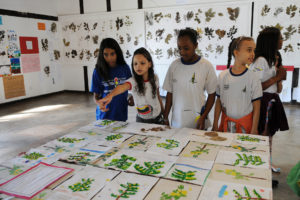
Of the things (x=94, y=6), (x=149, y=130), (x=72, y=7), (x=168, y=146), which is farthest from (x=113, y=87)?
(x=72, y=7)

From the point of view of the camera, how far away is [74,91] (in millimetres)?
7031

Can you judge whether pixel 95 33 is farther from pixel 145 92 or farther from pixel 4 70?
pixel 145 92

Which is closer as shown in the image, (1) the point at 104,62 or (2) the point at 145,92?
(2) the point at 145,92

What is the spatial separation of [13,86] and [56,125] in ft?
7.76

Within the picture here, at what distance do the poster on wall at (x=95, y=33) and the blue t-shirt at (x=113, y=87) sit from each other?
4017mm

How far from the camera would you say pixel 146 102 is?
1.84 meters

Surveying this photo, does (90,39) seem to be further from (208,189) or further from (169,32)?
(208,189)

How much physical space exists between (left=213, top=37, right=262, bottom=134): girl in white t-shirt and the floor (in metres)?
0.74

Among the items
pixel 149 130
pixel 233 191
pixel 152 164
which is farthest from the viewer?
pixel 149 130

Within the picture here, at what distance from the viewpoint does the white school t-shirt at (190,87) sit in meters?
1.77

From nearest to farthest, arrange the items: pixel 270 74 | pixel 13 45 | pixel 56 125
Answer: pixel 270 74, pixel 56 125, pixel 13 45

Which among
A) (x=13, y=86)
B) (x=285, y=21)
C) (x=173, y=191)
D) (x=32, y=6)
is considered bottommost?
(x=13, y=86)

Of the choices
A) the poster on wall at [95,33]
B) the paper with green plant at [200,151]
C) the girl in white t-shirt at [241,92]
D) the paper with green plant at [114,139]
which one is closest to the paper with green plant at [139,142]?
the paper with green plant at [114,139]

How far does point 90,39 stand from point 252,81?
217 inches
